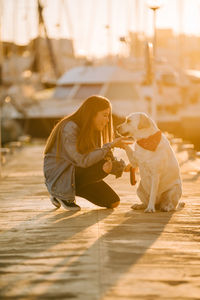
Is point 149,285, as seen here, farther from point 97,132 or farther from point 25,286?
point 97,132

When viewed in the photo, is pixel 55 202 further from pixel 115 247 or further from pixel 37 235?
pixel 115 247

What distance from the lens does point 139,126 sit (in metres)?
7.05

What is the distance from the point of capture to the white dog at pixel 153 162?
6.97 meters

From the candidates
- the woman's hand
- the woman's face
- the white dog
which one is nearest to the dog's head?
the white dog

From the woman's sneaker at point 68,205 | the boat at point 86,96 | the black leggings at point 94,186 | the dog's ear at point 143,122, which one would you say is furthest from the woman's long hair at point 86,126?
the boat at point 86,96

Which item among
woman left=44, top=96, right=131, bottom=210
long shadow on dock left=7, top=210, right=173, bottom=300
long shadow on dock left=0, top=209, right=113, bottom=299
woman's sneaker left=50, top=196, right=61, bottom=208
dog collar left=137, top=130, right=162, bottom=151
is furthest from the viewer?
woman's sneaker left=50, top=196, right=61, bottom=208

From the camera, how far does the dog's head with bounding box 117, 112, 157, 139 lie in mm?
7012

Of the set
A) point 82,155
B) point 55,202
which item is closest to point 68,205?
point 55,202

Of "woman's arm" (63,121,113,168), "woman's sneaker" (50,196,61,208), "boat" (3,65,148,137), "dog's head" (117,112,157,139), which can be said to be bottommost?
"boat" (3,65,148,137)

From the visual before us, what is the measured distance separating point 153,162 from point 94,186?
0.83 m

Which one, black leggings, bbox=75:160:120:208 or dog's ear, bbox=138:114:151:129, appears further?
black leggings, bbox=75:160:120:208

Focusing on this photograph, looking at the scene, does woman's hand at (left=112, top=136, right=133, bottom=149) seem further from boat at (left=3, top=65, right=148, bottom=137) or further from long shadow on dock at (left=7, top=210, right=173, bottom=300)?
boat at (left=3, top=65, right=148, bottom=137)

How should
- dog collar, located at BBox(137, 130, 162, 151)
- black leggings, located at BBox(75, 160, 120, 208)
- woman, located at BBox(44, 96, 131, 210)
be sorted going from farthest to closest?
black leggings, located at BBox(75, 160, 120, 208)
woman, located at BBox(44, 96, 131, 210)
dog collar, located at BBox(137, 130, 162, 151)

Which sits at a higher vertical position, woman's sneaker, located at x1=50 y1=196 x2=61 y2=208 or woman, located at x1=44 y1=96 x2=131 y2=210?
woman, located at x1=44 y1=96 x2=131 y2=210
